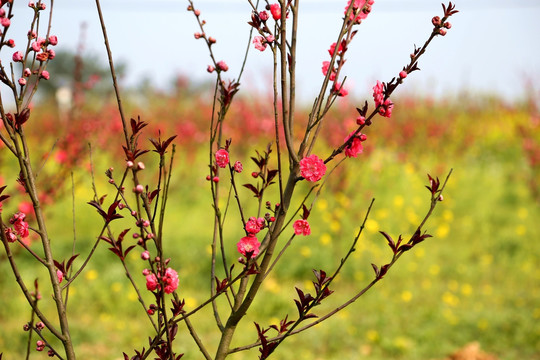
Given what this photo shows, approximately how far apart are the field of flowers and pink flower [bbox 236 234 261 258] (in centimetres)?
52

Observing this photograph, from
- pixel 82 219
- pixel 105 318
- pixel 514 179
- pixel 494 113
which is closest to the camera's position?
pixel 105 318

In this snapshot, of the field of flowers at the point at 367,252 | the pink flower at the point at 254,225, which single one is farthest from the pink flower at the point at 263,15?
the field of flowers at the point at 367,252

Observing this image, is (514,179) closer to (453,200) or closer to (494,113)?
(453,200)

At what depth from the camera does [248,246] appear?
1512mm

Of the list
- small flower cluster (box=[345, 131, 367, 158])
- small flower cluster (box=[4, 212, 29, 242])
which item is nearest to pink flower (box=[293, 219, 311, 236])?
small flower cluster (box=[345, 131, 367, 158])

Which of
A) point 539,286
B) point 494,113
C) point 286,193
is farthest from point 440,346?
point 494,113

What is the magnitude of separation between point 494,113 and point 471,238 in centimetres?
977

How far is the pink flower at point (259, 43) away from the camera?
1.57 m

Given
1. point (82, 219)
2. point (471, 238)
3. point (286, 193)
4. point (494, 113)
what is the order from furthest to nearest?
point (494, 113), point (82, 219), point (471, 238), point (286, 193)

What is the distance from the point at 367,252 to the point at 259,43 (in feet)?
16.3

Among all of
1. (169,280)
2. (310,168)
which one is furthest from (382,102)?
(169,280)

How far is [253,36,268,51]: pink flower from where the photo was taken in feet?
5.14

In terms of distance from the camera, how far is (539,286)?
18.8ft

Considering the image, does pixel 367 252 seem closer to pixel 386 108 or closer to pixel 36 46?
pixel 386 108
